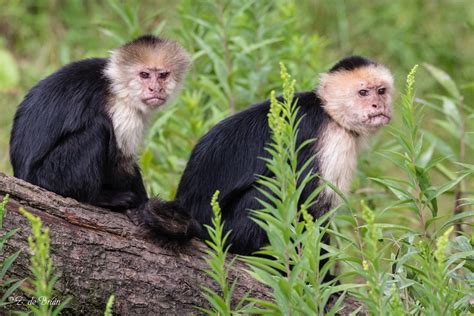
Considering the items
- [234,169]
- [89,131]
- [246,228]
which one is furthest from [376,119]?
[89,131]

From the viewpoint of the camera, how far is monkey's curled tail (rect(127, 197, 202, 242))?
14.8 feet

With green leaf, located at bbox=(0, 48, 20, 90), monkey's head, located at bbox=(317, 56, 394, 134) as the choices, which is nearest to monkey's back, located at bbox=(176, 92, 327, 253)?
monkey's head, located at bbox=(317, 56, 394, 134)

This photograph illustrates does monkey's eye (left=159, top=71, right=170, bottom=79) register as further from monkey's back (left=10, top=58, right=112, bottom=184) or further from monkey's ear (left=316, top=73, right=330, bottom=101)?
monkey's ear (left=316, top=73, right=330, bottom=101)

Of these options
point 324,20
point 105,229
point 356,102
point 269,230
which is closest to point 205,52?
point 356,102

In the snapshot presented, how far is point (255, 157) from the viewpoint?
18.1 ft

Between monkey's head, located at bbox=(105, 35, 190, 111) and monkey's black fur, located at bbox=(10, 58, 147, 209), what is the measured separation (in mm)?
142

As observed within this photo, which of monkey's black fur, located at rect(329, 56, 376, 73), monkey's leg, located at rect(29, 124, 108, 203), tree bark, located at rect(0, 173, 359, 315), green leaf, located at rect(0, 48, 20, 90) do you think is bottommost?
tree bark, located at rect(0, 173, 359, 315)

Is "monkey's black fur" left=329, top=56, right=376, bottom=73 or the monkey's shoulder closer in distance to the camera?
the monkey's shoulder

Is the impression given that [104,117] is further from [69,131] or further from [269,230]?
[269,230]

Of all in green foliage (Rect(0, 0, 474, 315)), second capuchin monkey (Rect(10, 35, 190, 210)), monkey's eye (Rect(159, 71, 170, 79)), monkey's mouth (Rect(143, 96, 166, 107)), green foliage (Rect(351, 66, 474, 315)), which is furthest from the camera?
monkey's eye (Rect(159, 71, 170, 79))

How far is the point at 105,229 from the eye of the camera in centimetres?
441

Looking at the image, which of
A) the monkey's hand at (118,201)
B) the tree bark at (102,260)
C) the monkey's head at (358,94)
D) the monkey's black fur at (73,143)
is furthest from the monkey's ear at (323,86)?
the tree bark at (102,260)

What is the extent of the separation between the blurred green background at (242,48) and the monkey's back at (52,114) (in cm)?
139

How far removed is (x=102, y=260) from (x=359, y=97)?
8.23 ft
